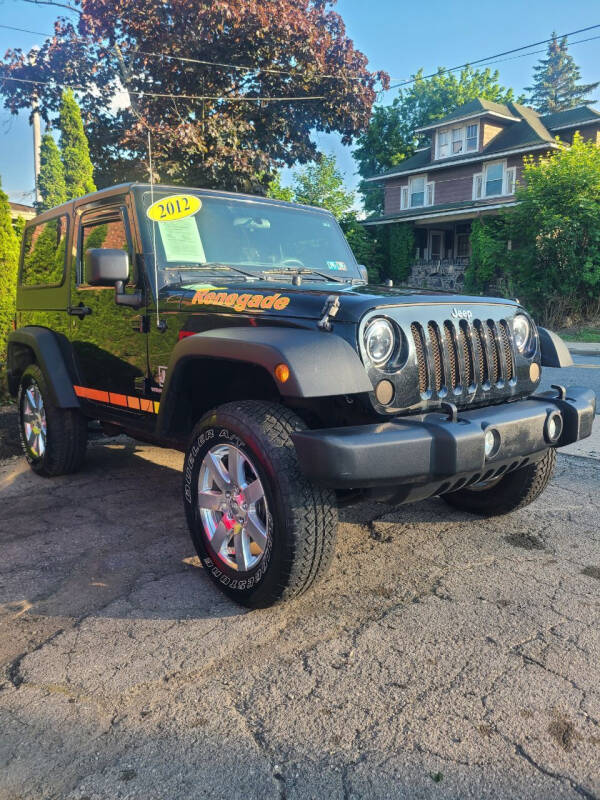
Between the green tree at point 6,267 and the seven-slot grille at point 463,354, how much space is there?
6154mm

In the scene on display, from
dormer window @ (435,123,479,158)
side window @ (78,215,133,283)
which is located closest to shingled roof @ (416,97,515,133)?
dormer window @ (435,123,479,158)

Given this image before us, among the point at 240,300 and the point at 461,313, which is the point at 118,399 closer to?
the point at 240,300

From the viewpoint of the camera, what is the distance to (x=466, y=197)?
94.7 feet

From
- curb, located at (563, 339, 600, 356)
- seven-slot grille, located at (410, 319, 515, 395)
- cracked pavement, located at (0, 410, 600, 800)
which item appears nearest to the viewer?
cracked pavement, located at (0, 410, 600, 800)

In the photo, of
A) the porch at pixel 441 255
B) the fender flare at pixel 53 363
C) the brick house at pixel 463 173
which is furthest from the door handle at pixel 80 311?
the porch at pixel 441 255

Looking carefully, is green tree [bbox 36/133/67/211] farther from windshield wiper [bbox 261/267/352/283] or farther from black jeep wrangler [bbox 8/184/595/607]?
windshield wiper [bbox 261/267/352/283]

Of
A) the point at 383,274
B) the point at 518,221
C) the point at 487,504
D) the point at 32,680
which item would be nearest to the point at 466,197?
the point at 383,274

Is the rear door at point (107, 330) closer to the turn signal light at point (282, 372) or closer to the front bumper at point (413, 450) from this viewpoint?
the turn signal light at point (282, 372)

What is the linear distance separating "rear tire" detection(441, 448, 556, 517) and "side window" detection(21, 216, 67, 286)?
3191mm

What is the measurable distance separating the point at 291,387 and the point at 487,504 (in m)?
1.99

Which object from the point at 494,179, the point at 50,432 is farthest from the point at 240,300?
the point at 494,179

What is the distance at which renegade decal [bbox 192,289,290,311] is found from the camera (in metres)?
2.86

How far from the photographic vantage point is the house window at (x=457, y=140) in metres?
29.4

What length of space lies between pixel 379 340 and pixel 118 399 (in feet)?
6.48
